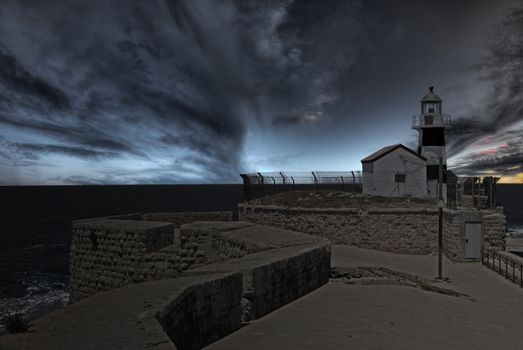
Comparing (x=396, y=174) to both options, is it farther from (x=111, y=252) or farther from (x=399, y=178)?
(x=111, y=252)

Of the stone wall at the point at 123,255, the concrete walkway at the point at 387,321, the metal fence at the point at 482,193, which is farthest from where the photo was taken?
the metal fence at the point at 482,193

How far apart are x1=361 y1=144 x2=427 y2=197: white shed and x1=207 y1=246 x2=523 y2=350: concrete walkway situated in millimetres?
15023

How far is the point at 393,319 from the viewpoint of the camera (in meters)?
9.95

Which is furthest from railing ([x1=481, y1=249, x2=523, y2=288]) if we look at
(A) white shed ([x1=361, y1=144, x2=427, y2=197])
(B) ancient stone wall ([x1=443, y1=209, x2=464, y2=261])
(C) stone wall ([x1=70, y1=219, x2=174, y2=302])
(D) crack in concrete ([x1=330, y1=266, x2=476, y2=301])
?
(C) stone wall ([x1=70, y1=219, x2=174, y2=302])

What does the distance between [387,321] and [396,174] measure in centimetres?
2170

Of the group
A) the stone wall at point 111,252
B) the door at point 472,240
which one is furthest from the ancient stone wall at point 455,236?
the stone wall at point 111,252

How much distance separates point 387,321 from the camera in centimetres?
974

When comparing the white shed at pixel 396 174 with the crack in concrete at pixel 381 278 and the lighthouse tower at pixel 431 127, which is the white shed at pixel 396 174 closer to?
the lighthouse tower at pixel 431 127

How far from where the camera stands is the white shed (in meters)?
30.0

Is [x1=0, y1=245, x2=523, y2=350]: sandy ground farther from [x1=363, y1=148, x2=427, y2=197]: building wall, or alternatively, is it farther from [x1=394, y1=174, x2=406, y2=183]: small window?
[x1=394, y1=174, x2=406, y2=183]: small window

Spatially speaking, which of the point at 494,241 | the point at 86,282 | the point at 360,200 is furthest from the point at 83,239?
the point at 494,241

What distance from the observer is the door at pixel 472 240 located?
66.4ft

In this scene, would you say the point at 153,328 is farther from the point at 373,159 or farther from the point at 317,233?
the point at 373,159

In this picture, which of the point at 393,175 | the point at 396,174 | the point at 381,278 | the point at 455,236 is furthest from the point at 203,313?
the point at 396,174
